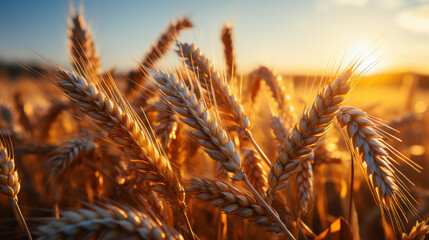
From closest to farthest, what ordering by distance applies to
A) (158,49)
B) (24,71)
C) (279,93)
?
1. (279,93)
2. (158,49)
3. (24,71)

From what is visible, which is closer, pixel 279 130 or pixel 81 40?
pixel 279 130

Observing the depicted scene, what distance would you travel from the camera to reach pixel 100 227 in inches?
31.9

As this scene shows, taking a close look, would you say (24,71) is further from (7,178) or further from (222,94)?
(222,94)

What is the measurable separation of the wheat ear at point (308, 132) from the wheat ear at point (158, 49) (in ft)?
3.62

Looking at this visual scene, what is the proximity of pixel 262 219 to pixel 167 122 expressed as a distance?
2.06ft

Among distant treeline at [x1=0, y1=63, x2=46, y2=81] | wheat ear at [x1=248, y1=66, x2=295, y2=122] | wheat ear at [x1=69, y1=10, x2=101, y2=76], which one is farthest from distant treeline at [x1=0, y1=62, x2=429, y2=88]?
wheat ear at [x1=69, y1=10, x2=101, y2=76]

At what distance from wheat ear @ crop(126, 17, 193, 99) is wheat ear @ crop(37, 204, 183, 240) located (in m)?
1.04

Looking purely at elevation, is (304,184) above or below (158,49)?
below

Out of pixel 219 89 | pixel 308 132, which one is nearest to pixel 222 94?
pixel 219 89

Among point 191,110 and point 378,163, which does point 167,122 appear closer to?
point 191,110

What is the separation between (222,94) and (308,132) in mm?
438

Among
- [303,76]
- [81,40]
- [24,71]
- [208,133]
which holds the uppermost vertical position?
[24,71]

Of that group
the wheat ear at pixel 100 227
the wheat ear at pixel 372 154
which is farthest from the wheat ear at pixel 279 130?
the wheat ear at pixel 100 227

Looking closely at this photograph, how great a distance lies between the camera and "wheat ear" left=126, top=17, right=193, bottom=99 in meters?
1.86
